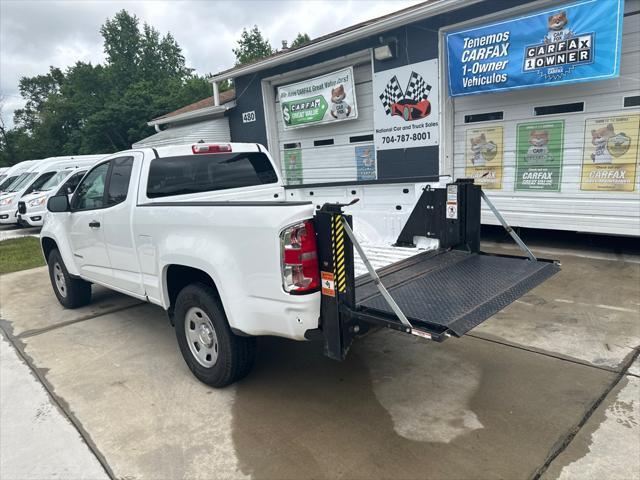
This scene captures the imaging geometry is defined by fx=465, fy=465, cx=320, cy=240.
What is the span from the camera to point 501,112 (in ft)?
26.5

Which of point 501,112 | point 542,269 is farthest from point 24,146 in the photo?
point 542,269

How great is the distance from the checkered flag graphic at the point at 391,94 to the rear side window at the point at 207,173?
17.1ft

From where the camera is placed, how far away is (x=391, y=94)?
9633 mm

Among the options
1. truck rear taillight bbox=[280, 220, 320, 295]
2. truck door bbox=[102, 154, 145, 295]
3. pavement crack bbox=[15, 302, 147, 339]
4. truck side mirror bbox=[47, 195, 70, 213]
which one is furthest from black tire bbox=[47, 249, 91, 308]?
truck rear taillight bbox=[280, 220, 320, 295]

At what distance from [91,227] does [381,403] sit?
3.46m

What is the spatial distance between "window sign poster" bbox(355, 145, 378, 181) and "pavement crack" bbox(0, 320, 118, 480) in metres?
7.47

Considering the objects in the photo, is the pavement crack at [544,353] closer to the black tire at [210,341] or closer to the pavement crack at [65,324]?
the black tire at [210,341]

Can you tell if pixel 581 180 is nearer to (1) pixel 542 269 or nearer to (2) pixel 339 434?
(1) pixel 542 269

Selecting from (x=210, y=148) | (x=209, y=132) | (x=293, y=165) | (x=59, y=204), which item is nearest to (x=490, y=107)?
(x=210, y=148)

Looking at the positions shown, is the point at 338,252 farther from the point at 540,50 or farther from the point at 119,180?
the point at 540,50

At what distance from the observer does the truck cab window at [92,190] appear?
190 inches

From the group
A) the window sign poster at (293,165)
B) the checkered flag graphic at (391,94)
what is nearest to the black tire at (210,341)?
the checkered flag graphic at (391,94)

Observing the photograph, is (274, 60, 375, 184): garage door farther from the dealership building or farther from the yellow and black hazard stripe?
the yellow and black hazard stripe

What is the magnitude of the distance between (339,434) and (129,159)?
10.3 feet
